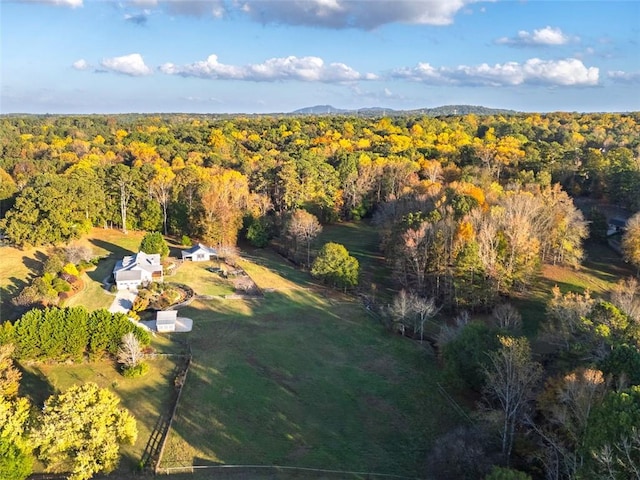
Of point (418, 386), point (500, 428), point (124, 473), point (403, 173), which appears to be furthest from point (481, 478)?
point (403, 173)

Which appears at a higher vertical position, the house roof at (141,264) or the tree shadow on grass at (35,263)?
the house roof at (141,264)

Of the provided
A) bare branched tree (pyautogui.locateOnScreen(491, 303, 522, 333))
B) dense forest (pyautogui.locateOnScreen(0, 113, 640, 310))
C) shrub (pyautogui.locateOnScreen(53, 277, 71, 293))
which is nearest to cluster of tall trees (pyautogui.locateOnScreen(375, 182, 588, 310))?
dense forest (pyautogui.locateOnScreen(0, 113, 640, 310))

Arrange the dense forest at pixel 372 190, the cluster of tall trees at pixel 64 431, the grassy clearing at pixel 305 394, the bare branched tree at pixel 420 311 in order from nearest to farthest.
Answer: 1. the cluster of tall trees at pixel 64 431
2. the grassy clearing at pixel 305 394
3. the bare branched tree at pixel 420 311
4. the dense forest at pixel 372 190

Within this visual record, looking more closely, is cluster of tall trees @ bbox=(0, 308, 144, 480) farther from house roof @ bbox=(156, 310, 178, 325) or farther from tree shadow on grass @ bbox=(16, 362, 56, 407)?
house roof @ bbox=(156, 310, 178, 325)

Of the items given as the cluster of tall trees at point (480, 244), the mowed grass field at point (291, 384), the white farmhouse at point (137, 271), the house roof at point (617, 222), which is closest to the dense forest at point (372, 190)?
the cluster of tall trees at point (480, 244)

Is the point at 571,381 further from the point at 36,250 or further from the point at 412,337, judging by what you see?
the point at 36,250

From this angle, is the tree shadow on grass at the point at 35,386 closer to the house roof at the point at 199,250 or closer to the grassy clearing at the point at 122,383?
the grassy clearing at the point at 122,383
